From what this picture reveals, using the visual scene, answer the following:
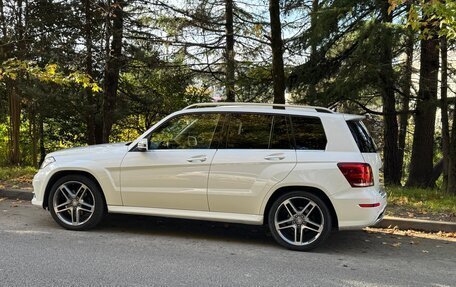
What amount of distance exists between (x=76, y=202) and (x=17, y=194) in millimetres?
3080

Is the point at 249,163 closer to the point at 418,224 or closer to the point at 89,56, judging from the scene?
the point at 418,224

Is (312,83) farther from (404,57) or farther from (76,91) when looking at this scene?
(76,91)

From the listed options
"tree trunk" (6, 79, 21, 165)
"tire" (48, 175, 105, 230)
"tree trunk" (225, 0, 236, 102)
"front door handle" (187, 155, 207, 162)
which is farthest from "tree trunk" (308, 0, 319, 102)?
"tree trunk" (6, 79, 21, 165)

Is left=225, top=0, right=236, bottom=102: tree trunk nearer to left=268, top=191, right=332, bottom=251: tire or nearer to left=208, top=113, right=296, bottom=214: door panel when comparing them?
left=208, top=113, right=296, bottom=214: door panel

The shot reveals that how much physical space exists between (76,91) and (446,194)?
10799 millimetres

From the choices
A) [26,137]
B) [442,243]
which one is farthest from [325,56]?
[26,137]

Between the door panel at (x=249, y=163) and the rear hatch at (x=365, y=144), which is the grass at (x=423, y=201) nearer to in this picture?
the rear hatch at (x=365, y=144)

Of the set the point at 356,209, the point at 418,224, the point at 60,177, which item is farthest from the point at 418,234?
the point at 60,177

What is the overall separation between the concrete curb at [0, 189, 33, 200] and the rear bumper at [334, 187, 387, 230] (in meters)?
5.88

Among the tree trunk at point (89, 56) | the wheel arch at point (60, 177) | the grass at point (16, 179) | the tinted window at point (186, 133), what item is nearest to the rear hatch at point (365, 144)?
the tinted window at point (186, 133)

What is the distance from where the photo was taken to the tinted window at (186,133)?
6251 millimetres

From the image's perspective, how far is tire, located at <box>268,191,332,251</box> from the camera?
5766 millimetres

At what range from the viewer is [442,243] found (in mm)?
6539

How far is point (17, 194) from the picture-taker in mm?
9000
